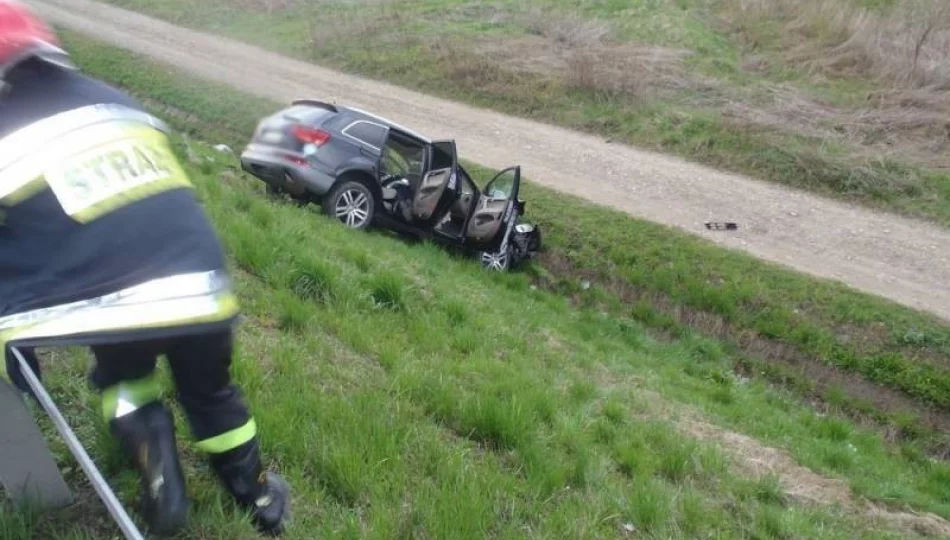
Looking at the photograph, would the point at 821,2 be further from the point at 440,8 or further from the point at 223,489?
the point at 223,489

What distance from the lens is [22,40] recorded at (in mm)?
2576

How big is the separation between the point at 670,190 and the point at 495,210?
15.0ft

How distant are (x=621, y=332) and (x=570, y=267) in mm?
2657

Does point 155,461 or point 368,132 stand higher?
point 155,461

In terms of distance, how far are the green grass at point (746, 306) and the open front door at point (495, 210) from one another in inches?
44.7

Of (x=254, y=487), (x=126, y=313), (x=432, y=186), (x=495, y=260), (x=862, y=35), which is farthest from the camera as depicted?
(x=862, y=35)

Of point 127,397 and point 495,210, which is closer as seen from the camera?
point 127,397

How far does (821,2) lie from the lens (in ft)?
79.9

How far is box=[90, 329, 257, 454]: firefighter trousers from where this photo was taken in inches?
106

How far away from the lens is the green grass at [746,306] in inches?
454

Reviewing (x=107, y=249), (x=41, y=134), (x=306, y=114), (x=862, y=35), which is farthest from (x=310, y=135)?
(x=862, y=35)

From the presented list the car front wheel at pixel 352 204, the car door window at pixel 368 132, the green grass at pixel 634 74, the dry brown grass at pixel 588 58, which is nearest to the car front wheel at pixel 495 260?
the car front wheel at pixel 352 204

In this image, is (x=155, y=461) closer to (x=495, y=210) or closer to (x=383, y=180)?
(x=383, y=180)

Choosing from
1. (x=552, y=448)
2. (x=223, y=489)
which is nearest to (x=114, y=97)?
(x=223, y=489)
